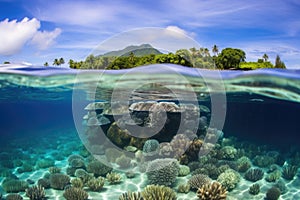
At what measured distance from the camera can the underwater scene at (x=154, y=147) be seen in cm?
1040

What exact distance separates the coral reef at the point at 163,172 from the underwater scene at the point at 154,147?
0.12 feet

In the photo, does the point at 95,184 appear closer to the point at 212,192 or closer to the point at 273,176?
the point at 212,192

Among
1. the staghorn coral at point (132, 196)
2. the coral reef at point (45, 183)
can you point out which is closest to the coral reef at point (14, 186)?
the coral reef at point (45, 183)

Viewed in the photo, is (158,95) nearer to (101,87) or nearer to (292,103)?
(101,87)

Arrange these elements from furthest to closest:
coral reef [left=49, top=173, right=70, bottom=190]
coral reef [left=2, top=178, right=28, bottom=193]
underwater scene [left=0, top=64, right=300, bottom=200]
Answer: coral reef [left=2, top=178, right=28, bottom=193], coral reef [left=49, top=173, right=70, bottom=190], underwater scene [left=0, top=64, right=300, bottom=200]

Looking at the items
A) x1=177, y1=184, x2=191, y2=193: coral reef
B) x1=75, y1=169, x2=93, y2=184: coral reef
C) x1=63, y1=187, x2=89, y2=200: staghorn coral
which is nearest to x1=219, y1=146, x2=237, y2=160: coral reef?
x1=177, y1=184, x2=191, y2=193: coral reef

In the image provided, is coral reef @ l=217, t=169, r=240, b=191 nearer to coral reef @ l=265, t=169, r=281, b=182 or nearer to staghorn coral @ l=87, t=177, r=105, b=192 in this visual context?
coral reef @ l=265, t=169, r=281, b=182

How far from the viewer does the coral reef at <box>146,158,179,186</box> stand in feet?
33.8

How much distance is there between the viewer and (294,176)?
12.3m

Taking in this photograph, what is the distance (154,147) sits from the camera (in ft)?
39.2

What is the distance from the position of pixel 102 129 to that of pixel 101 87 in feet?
15.4

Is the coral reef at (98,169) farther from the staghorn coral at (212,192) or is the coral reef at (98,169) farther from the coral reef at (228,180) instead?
the coral reef at (228,180)

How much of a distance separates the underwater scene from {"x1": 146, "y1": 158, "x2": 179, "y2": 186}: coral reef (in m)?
0.04

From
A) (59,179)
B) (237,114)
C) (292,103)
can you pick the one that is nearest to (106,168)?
(59,179)
